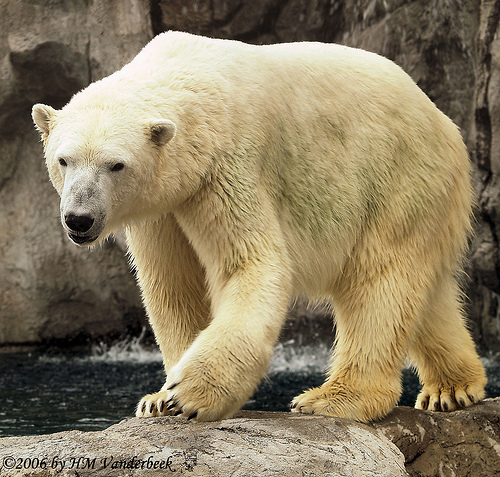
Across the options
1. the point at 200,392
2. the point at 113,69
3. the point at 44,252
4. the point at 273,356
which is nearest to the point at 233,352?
the point at 200,392

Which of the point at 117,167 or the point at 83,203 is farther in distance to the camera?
the point at 117,167

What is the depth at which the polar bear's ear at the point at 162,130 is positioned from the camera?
3.17 m

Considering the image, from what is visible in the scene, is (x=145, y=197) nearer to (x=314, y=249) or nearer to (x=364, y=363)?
(x=314, y=249)

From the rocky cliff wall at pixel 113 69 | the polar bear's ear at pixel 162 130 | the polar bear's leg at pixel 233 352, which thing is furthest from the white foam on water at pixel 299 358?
the polar bear's ear at pixel 162 130

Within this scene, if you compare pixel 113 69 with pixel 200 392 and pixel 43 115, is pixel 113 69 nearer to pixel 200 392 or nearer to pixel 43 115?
pixel 43 115

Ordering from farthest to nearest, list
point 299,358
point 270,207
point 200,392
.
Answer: point 299,358, point 270,207, point 200,392

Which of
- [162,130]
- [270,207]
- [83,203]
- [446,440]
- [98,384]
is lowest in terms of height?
[98,384]

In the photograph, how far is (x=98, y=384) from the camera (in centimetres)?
768

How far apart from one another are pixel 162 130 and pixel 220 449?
1324 millimetres

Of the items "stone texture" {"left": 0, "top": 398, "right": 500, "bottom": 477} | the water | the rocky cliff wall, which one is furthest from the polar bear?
the rocky cliff wall

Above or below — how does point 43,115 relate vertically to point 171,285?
above

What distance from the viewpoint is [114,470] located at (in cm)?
285

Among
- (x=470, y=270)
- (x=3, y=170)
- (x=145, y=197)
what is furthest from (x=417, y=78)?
(x=145, y=197)

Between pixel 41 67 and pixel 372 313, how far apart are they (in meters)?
6.28
